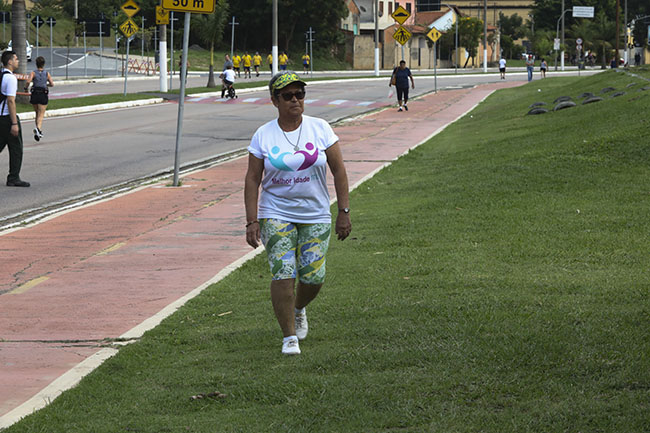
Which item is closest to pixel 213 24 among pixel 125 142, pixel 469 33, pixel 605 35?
pixel 125 142

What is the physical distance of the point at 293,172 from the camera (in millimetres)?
5879

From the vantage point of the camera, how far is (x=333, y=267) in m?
8.56

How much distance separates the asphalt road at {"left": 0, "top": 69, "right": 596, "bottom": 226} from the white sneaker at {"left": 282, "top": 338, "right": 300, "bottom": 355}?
7.25m

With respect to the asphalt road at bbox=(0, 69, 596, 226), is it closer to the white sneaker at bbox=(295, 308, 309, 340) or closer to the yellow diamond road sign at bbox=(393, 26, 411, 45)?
the yellow diamond road sign at bbox=(393, 26, 411, 45)

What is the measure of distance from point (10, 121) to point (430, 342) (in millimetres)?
10551

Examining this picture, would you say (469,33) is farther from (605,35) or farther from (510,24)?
(510,24)

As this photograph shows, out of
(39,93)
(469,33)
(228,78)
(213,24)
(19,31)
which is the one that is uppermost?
(469,33)

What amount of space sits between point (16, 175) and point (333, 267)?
8133 mm

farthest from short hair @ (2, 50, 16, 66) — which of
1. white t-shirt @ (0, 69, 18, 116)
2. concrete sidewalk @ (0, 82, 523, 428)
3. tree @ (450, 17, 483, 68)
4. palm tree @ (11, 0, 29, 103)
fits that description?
tree @ (450, 17, 483, 68)

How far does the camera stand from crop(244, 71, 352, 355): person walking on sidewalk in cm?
588

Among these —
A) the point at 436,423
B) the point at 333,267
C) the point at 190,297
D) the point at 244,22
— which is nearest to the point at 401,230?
the point at 333,267

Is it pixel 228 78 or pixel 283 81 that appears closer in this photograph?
pixel 283 81

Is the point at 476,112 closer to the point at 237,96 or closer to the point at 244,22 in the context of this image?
the point at 237,96

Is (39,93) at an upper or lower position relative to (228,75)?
lower
